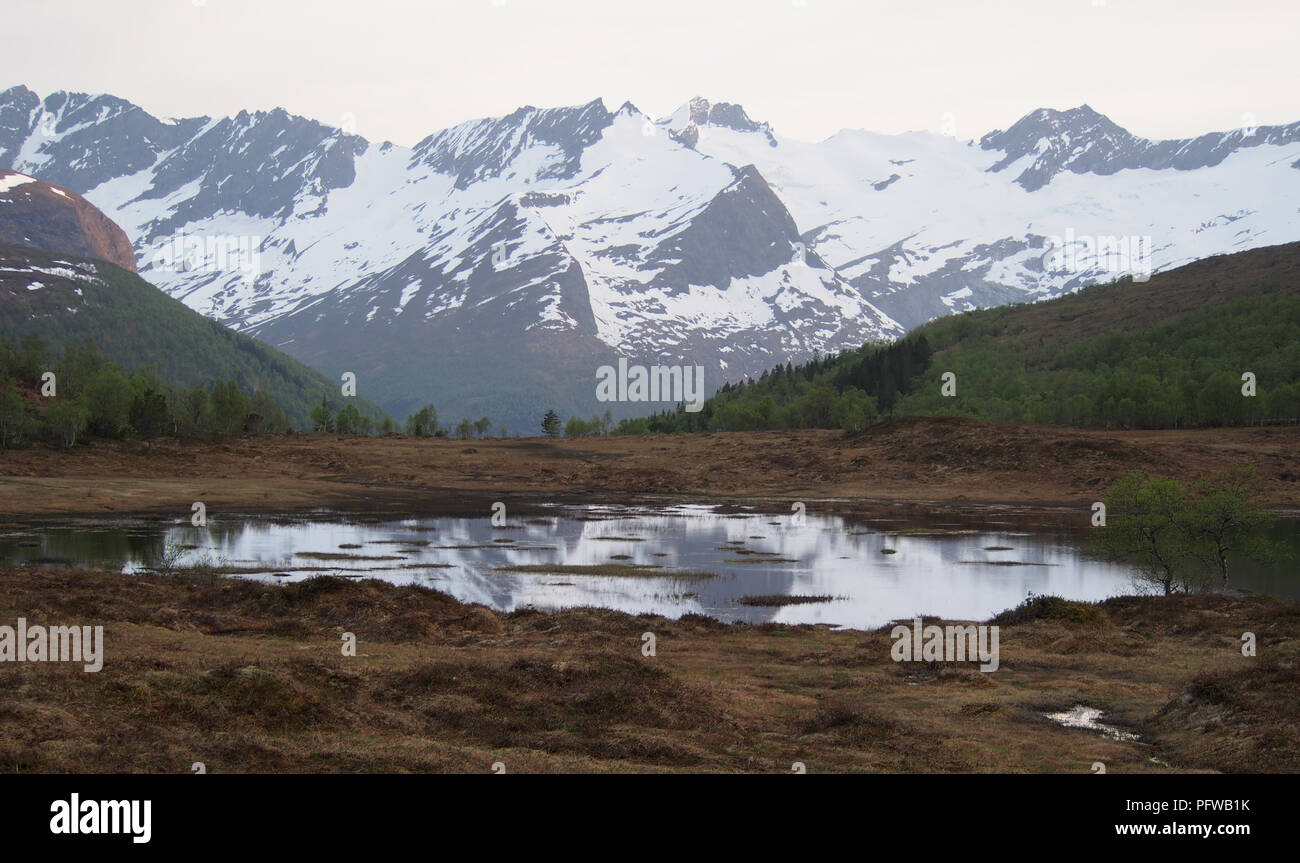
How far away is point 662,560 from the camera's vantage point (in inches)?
2447

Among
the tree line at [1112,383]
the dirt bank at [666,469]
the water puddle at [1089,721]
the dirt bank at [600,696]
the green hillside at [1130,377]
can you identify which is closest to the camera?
the dirt bank at [600,696]

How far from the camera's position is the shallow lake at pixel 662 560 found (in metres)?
49.8

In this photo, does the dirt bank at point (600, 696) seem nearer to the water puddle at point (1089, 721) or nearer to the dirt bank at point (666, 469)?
the water puddle at point (1089, 721)

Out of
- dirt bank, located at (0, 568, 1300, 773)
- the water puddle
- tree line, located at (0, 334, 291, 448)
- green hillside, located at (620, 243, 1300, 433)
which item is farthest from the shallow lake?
green hillside, located at (620, 243, 1300, 433)

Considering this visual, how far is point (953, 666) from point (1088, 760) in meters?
12.3

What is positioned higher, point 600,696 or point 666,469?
point 666,469

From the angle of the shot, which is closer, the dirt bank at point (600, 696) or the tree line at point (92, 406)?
the dirt bank at point (600, 696)

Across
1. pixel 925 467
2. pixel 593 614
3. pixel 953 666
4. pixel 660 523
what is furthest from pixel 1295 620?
pixel 925 467

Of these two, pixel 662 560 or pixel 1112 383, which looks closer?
pixel 662 560

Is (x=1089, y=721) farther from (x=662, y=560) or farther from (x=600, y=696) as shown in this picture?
(x=662, y=560)

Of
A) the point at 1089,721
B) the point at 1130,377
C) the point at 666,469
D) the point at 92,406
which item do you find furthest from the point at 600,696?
the point at 1130,377

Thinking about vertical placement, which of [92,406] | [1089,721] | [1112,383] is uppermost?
[1112,383]

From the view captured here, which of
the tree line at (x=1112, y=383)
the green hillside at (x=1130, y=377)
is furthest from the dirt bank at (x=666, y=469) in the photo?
the green hillside at (x=1130, y=377)

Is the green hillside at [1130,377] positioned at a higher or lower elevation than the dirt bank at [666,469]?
higher
